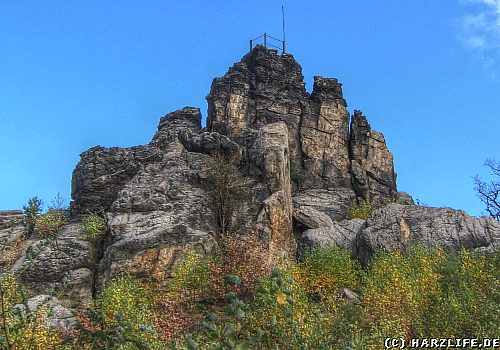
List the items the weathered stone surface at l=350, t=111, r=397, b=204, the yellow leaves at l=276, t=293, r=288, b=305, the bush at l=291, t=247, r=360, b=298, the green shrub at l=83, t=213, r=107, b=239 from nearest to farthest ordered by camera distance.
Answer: the yellow leaves at l=276, t=293, r=288, b=305
the bush at l=291, t=247, r=360, b=298
the green shrub at l=83, t=213, r=107, b=239
the weathered stone surface at l=350, t=111, r=397, b=204

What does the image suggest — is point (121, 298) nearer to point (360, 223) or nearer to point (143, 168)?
point (143, 168)

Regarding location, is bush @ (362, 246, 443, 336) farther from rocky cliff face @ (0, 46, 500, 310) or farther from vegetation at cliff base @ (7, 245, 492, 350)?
rocky cliff face @ (0, 46, 500, 310)

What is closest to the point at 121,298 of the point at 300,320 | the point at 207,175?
the point at 300,320

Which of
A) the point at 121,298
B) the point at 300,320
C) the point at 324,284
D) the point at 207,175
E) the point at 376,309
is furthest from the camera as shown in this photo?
the point at 207,175

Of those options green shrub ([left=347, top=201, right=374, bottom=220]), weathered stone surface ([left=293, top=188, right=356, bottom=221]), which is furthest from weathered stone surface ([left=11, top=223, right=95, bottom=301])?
green shrub ([left=347, top=201, right=374, bottom=220])

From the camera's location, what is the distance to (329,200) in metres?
49.1

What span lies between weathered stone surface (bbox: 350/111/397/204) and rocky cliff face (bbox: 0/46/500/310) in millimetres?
116

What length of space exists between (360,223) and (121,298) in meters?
21.8

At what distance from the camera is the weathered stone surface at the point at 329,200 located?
47250mm

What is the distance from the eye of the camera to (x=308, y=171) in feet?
173

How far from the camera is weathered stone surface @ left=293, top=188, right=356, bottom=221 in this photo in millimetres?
47250

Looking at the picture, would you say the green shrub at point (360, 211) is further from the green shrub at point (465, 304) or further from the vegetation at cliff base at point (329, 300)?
the green shrub at point (465, 304)

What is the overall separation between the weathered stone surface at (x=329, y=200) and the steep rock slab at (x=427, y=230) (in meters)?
9.63

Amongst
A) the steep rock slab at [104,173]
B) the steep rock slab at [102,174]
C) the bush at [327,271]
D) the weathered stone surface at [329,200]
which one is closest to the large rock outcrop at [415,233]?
the bush at [327,271]
